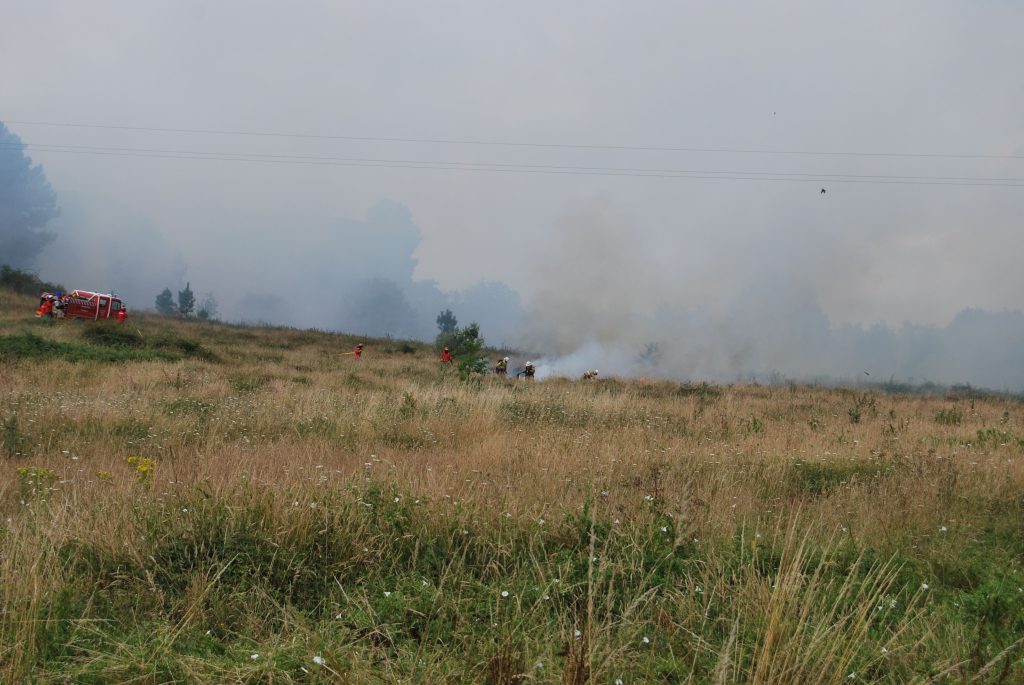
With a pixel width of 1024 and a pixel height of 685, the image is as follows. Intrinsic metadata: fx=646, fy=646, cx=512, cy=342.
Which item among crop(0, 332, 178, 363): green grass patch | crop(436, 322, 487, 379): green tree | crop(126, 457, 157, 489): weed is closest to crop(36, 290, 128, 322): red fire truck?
crop(0, 332, 178, 363): green grass patch

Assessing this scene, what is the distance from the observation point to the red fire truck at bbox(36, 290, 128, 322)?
35291 millimetres

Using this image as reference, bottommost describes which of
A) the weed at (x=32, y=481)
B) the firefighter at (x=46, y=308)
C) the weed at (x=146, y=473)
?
the weed at (x=32, y=481)

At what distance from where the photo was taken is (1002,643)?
3365mm

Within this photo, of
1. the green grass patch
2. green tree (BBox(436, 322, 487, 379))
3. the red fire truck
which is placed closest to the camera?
the green grass patch

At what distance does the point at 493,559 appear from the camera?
3848 millimetres

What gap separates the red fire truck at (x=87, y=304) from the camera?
35291mm

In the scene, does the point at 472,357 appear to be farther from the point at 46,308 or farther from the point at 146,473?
the point at 46,308

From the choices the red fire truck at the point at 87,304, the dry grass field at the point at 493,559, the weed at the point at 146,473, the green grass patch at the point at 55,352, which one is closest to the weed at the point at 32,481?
the dry grass field at the point at 493,559

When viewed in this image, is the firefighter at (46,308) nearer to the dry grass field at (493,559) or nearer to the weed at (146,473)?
the dry grass field at (493,559)

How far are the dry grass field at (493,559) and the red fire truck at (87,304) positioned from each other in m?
32.6

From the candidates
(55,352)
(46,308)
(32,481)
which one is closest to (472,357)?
(55,352)

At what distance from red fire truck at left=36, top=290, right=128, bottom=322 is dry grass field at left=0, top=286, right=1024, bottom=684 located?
32.6 metres

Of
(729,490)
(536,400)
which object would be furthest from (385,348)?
(729,490)

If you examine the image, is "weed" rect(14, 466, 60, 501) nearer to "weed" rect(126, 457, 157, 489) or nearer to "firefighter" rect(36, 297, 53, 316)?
"weed" rect(126, 457, 157, 489)
